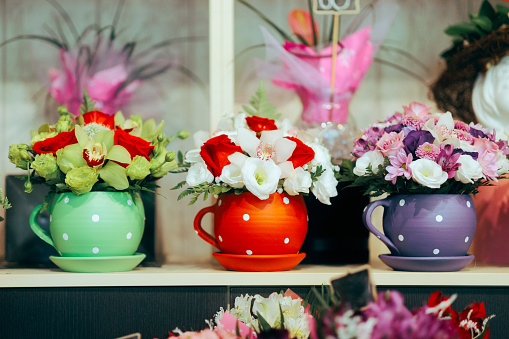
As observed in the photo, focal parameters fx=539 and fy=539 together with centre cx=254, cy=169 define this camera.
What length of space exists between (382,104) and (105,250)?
670 millimetres

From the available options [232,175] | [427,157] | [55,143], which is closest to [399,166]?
[427,157]

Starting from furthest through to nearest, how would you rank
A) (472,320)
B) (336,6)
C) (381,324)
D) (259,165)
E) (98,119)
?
1. (336,6)
2. (98,119)
3. (259,165)
4. (472,320)
5. (381,324)

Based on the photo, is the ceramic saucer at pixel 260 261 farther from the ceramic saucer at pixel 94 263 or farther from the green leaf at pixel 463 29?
the green leaf at pixel 463 29

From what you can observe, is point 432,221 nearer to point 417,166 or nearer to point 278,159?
point 417,166

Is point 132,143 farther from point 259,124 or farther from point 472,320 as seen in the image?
point 472,320

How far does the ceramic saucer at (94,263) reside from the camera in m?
0.80

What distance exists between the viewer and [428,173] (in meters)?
0.80

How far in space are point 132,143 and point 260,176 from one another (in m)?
0.21

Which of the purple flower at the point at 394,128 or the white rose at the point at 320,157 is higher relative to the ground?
the purple flower at the point at 394,128

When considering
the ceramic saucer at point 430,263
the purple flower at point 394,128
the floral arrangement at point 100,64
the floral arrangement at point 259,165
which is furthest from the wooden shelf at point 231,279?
the floral arrangement at point 100,64

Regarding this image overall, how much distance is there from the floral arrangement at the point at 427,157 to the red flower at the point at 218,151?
203 millimetres

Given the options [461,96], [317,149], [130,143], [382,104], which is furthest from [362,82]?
[130,143]

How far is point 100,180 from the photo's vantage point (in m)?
0.83

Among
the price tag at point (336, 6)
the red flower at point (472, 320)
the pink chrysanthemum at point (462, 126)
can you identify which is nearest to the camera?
the red flower at point (472, 320)
